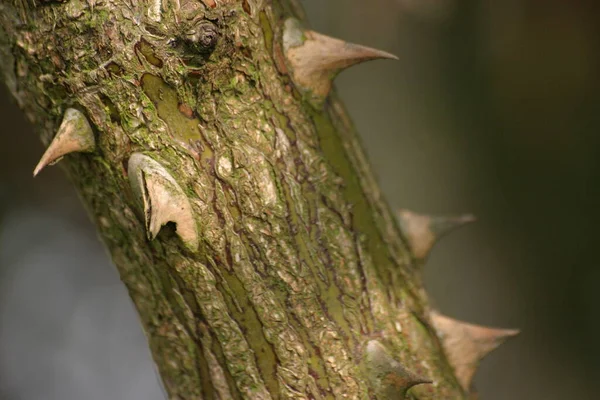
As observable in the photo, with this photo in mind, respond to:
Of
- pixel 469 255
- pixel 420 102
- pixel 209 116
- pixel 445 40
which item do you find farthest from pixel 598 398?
pixel 209 116

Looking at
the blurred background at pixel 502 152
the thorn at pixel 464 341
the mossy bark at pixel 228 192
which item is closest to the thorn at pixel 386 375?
the mossy bark at pixel 228 192

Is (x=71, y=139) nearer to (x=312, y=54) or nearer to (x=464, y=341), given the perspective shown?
(x=312, y=54)

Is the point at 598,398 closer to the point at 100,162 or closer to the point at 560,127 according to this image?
the point at 560,127

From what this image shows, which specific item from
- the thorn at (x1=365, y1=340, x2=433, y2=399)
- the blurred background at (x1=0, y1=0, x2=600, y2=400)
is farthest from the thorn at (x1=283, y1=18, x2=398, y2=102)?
the blurred background at (x1=0, y1=0, x2=600, y2=400)

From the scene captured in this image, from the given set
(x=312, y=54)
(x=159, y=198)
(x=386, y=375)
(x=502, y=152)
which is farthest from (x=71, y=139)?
(x=502, y=152)

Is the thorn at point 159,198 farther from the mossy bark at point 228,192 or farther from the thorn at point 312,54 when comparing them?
the thorn at point 312,54
